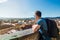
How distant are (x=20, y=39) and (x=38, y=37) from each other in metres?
0.28

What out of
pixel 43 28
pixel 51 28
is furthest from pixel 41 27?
pixel 51 28

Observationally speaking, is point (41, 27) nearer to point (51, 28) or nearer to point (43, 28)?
point (43, 28)

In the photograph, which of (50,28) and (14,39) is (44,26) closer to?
(50,28)

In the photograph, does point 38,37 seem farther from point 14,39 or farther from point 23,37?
point 14,39

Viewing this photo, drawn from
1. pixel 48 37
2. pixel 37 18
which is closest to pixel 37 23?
pixel 37 18

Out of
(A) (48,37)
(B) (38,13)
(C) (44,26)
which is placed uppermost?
(B) (38,13)

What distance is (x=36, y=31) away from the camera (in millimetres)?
2275

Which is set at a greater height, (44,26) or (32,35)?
(44,26)

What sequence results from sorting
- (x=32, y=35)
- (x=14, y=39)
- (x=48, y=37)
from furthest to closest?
(x=32, y=35) → (x=48, y=37) → (x=14, y=39)

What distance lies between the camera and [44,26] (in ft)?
7.50

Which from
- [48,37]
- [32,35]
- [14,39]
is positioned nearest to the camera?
[14,39]

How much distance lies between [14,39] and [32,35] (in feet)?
1.32

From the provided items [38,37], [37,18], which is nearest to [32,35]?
[38,37]

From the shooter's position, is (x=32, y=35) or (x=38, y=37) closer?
(x=38, y=37)
